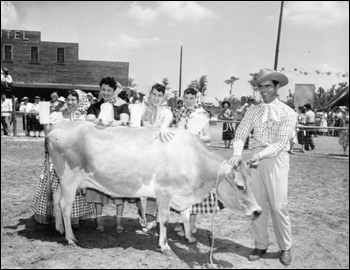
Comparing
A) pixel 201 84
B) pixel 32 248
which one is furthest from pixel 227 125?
pixel 201 84

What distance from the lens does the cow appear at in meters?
4.26

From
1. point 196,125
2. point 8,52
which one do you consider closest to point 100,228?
point 196,125

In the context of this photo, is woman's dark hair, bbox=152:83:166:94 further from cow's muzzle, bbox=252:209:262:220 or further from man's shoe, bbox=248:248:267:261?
man's shoe, bbox=248:248:267:261

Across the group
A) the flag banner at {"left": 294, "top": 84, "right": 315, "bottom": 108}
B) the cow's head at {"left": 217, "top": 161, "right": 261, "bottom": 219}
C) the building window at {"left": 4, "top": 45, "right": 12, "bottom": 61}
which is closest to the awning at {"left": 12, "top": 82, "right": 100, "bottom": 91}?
the building window at {"left": 4, "top": 45, "right": 12, "bottom": 61}

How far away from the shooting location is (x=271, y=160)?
13.5 feet

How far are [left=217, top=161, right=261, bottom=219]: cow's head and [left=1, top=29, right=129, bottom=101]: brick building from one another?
27949 mm

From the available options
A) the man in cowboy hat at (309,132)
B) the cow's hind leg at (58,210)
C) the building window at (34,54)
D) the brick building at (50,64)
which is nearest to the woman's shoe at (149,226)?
the cow's hind leg at (58,210)

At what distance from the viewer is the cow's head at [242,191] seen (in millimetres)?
4090

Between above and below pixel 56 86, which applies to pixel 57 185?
below

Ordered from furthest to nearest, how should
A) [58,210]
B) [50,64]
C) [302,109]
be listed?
[50,64] → [302,109] → [58,210]

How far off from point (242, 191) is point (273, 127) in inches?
32.3

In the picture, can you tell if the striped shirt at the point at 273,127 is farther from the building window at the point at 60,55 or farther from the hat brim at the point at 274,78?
the building window at the point at 60,55

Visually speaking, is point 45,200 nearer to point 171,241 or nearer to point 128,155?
point 128,155

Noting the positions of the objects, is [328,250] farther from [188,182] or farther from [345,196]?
[345,196]
